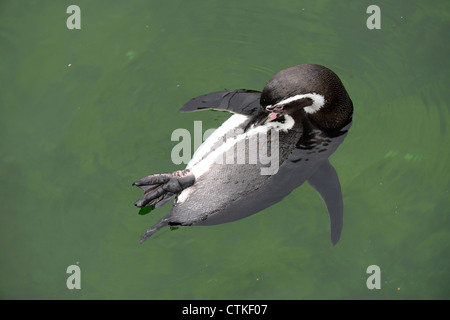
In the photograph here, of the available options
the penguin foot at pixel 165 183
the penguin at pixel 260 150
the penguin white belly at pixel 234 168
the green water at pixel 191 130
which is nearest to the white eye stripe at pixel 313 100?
the penguin at pixel 260 150

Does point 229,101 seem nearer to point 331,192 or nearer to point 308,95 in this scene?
point 308,95

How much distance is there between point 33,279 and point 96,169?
0.89m

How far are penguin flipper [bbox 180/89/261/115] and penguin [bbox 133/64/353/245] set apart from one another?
0.12ft

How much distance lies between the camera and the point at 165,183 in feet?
Answer: 15.7

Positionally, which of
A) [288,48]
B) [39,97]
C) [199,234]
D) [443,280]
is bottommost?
[443,280]

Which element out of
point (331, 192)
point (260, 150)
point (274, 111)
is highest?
point (274, 111)

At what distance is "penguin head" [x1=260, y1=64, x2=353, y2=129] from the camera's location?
14.7 feet

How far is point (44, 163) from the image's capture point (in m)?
5.38

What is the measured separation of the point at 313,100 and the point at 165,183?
1.10 meters

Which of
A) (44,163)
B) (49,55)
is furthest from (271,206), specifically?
(49,55)

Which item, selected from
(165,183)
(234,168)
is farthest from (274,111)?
(165,183)

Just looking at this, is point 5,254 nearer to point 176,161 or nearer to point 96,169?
point 96,169

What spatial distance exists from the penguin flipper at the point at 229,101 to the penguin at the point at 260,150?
0.12 feet

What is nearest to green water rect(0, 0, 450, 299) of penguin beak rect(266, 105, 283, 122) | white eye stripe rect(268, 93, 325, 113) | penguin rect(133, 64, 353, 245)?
penguin rect(133, 64, 353, 245)
